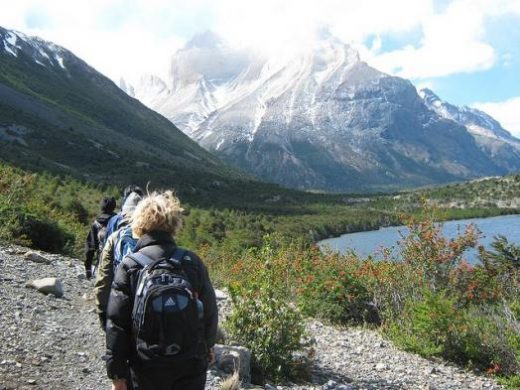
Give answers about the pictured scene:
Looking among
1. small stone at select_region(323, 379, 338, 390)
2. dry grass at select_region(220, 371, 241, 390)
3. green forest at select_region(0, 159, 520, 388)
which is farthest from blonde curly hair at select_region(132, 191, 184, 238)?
small stone at select_region(323, 379, 338, 390)

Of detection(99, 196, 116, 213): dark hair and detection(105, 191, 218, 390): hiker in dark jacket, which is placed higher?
detection(99, 196, 116, 213): dark hair

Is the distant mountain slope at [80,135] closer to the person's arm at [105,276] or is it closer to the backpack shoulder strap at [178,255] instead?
the person's arm at [105,276]

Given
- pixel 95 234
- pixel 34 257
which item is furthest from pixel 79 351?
pixel 34 257

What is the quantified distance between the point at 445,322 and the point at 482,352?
0.94m

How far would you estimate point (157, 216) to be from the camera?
4.43m

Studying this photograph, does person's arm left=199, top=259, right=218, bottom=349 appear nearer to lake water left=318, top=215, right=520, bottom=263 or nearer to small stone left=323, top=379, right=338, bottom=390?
small stone left=323, top=379, right=338, bottom=390

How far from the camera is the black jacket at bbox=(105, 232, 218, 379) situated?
417 centimetres

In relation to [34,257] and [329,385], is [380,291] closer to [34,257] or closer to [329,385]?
[329,385]

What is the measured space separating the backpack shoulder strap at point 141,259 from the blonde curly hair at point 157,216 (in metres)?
0.24

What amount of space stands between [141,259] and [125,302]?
1.09 feet

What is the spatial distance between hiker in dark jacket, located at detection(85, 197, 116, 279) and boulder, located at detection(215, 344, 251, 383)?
2.88m

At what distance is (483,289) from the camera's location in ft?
44.7

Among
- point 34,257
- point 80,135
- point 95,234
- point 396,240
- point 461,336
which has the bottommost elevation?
point 461,336

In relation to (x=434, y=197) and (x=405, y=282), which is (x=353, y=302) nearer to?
(x=405, y=282)
